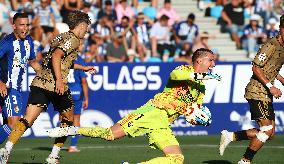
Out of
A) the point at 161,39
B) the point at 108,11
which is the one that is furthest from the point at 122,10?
the point at 161,39

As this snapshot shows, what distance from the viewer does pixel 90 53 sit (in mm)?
23969

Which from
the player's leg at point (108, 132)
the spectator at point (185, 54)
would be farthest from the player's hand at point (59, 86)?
the spectator at point (185, 54)

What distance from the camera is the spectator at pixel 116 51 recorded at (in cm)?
2414

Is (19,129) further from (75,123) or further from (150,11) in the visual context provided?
(150,11)

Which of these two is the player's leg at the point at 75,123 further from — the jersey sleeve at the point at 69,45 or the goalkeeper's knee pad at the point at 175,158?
the goalkeeper's knee pad at the point at 175,158

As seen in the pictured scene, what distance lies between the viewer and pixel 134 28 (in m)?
25.3

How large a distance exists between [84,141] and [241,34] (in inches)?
344

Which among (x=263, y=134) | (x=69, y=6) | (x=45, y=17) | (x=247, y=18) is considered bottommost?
(x=263, y=134)

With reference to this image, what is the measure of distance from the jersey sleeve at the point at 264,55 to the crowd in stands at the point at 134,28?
29.9ft

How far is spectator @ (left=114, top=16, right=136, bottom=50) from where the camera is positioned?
25.0m

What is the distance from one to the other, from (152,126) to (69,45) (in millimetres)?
2138

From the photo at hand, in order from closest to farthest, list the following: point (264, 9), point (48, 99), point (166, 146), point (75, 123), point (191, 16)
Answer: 1. point (166, 146)
2. point (48, 99)
3. point (75, 123)
4. point (191, 16)
5. point (264, 9)

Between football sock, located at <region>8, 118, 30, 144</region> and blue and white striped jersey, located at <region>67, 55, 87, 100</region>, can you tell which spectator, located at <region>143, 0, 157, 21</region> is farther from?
football sock, located at <region>8, 118, 30, 144</region>

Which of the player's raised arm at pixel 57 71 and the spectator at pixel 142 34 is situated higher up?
the player's raised arm at pixel 57 71
